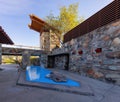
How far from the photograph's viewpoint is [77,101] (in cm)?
332

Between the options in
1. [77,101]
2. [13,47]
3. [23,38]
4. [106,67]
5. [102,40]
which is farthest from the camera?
[23,38]

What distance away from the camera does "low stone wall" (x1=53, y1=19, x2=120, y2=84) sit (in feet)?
18.5

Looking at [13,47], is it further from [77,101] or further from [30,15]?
[77,101]

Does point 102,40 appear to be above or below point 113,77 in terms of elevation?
above

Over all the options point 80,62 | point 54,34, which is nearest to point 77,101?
point 80,62

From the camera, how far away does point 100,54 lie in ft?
22.0

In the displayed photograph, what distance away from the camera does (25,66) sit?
36.2ft

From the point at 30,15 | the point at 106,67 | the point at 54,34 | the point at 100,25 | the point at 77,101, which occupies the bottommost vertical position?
the point at 77,101

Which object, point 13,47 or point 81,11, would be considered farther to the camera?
point 81,11

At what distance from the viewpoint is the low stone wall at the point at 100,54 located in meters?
5.63

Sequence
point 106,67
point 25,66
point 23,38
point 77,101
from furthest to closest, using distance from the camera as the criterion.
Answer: point 23,38, point 25,66, point 106,67, point 77,101

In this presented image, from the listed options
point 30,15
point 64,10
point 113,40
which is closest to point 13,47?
point 30,15

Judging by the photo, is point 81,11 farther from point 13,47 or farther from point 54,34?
point 13,47

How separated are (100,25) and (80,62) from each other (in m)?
3.26
